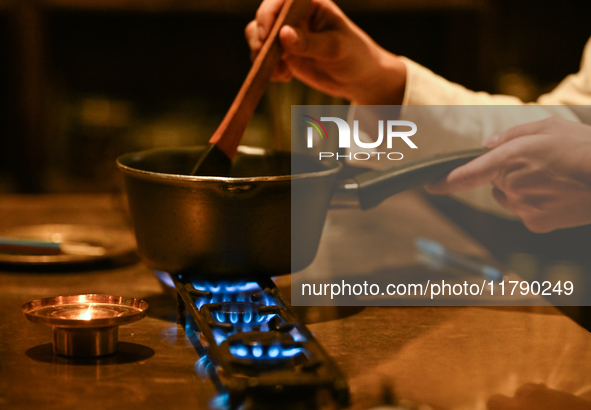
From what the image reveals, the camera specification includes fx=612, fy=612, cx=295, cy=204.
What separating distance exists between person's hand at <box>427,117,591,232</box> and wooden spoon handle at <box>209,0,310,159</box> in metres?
0.22

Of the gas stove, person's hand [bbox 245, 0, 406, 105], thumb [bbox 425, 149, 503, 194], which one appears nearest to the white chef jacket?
person's hand [bbox 245, 0, 406, 105]

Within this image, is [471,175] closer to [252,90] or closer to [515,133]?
[515,133]

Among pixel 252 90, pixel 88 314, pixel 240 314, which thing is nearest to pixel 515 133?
pixel 252 90

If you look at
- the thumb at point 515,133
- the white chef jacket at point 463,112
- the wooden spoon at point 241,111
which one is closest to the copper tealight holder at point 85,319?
the wooden spoon at point 241,111

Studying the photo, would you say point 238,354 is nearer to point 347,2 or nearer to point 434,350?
point 434,350

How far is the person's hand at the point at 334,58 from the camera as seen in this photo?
78 centimetres

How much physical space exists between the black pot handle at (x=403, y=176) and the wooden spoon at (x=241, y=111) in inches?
5.6

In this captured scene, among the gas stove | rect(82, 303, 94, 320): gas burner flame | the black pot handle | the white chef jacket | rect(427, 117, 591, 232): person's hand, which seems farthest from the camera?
the white chef jacket

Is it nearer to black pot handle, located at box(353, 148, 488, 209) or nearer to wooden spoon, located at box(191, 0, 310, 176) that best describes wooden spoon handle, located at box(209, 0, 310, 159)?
wooden spoon, located at box(191, 0, 310, 176)

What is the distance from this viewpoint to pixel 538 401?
437 millimetres

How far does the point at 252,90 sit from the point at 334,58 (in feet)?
0.76

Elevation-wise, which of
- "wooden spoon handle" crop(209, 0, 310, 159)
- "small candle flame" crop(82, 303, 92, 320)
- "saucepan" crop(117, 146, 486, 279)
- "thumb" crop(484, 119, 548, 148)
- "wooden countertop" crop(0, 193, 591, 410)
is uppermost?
"wooden spoon handle" crop(209, 0, 310, 159)

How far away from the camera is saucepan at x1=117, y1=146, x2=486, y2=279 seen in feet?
1.77

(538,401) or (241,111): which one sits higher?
(241,111)
